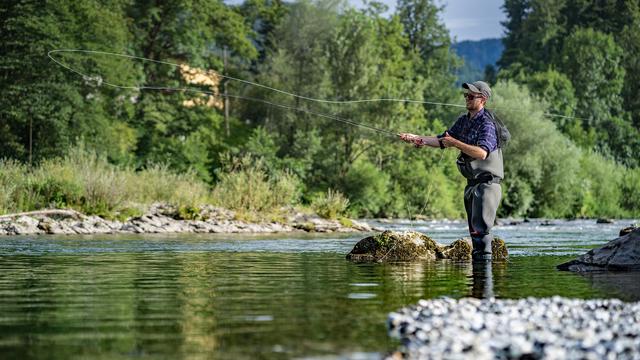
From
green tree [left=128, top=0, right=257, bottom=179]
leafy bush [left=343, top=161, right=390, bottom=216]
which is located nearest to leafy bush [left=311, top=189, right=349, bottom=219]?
leafy bush [left=343, top=161, right=390, bottom=216]

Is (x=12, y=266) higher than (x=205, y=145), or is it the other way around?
(x=205, y=145)

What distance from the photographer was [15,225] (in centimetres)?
2414

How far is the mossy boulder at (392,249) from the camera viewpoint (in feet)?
48.8

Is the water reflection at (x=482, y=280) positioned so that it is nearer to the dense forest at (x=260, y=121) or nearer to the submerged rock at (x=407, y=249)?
the submerged rock at (x=407, y=249)

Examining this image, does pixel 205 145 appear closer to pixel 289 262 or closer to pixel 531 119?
pixel 531 119

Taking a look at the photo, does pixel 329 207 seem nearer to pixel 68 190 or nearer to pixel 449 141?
pixel 68 190

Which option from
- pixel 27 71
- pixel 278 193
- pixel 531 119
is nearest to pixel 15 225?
pixel 278 193

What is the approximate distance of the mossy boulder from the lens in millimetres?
14867

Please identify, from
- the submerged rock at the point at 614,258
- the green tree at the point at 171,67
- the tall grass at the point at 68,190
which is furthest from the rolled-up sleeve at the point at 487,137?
the green tree at the point at 171,67

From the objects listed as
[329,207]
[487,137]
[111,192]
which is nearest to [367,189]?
[329,207]

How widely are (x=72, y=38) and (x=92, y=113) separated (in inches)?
126

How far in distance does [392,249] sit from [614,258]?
3502 mm

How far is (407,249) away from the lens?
1520 centimetres

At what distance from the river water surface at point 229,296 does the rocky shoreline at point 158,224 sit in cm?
816
